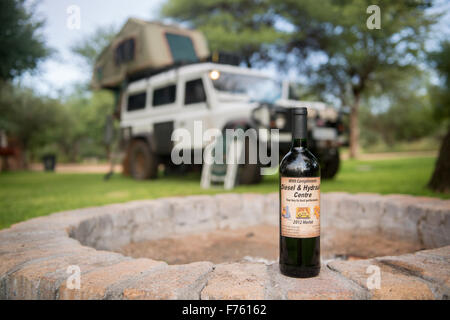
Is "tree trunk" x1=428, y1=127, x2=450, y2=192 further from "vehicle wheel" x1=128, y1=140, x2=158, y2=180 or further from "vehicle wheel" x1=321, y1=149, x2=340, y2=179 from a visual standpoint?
"vehicle wheel" x1=128, y1=140, x2=158, y2=180

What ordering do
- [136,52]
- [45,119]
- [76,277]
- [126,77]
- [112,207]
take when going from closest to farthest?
[76,277]
[112,207]
[136,52]
[126,77]
[45,119]

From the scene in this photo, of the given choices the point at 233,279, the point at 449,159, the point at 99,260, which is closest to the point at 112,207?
the point at 99,260

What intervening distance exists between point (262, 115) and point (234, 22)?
13278 millimetres

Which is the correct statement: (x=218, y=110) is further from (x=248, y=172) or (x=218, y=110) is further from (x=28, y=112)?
(x=28, y=112)

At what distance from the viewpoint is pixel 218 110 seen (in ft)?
22.0

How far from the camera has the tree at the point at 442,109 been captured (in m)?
4.59

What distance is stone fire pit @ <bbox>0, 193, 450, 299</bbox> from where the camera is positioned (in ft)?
4.43

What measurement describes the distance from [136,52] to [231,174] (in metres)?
4.45

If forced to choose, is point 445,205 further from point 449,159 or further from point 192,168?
point 192,168

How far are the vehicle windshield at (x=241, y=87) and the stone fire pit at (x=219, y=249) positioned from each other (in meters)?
3.67

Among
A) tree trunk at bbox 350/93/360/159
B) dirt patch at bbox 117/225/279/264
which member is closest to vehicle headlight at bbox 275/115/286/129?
dirt patch at bbox 117/225/279/264

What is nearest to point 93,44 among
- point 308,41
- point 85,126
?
point 85,126

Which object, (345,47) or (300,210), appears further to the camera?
(345,47)

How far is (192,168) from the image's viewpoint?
9.04m
